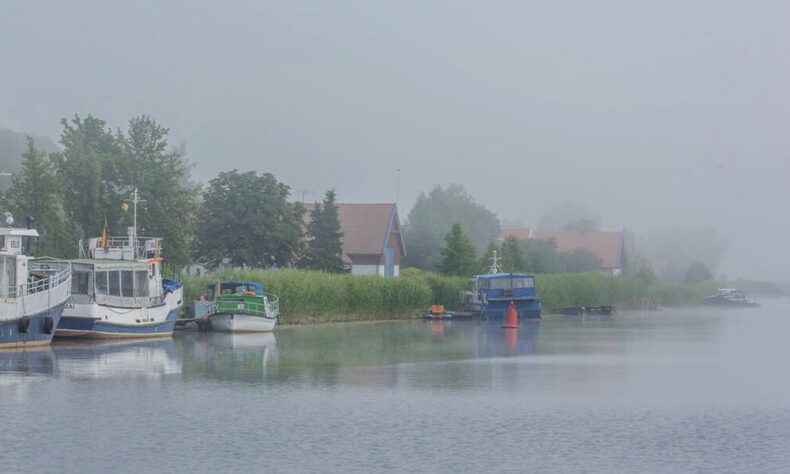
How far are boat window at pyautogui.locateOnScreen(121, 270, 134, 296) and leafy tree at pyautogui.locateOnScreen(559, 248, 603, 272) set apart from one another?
67.8 m

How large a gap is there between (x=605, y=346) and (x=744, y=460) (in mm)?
27740

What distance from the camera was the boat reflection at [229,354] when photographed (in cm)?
2911

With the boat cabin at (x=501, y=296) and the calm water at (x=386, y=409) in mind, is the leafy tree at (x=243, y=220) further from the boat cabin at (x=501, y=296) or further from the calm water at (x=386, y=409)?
the calm water at (x=386, y=409)

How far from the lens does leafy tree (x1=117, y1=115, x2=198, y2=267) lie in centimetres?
5350

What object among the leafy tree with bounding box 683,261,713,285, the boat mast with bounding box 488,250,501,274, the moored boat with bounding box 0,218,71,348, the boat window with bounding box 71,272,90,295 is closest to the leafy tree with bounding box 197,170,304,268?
the boat mast with bounding box 488,250,501,274

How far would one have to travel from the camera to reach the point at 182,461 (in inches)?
617

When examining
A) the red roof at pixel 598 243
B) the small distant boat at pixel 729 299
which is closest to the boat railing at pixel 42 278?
the red roof at pixel 598 243

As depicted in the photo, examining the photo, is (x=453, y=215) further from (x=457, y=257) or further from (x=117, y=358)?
(x=117, y=358)

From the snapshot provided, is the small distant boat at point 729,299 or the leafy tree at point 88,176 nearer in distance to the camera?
the leafy tree at point 88,176

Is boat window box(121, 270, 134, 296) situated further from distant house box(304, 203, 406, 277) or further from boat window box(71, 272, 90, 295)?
distant house box(304, 203, 406, 277)

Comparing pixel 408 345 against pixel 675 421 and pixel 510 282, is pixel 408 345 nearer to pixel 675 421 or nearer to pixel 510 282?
pixel 675 421

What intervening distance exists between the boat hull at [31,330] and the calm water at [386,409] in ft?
3.96

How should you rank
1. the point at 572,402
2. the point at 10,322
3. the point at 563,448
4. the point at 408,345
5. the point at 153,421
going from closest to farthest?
1. the point at 563,448
2. the point at 153,421
3. the point at 572,402
4. the point at 10,322
5. the point at 408,345

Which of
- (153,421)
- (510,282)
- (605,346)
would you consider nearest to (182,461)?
(153,421)
